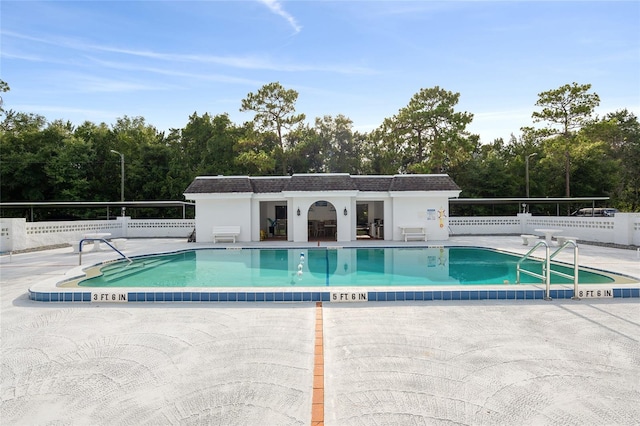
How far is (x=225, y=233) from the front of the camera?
18359 mm

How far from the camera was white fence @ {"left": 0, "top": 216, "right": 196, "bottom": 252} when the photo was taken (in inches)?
599

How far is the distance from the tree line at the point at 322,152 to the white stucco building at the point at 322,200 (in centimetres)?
1126

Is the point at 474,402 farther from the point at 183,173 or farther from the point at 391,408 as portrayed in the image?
the point at 183,173

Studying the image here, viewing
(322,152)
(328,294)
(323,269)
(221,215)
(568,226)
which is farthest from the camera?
(322,152)

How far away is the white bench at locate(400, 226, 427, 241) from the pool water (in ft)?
8.08

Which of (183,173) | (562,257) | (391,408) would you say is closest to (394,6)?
(562,257)

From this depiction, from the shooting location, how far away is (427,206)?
19.6 m

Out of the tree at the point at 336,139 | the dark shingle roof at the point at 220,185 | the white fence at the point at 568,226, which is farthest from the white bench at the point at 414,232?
the tree at the point at 336,139

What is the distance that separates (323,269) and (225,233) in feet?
26.9

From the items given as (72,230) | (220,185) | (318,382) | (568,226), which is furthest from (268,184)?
(318,382)

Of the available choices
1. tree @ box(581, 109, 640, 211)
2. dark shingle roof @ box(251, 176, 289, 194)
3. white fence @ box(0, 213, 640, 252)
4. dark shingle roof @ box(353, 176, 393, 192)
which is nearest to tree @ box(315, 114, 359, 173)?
white fence @ box(0, 213, 640, 252)

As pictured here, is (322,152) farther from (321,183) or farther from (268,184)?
(321,183)

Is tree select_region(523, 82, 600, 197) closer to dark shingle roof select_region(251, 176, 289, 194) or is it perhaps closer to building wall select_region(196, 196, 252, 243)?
dark shingle roof select_region(251, 176, 289, 194)

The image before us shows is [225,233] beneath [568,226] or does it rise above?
beneath
